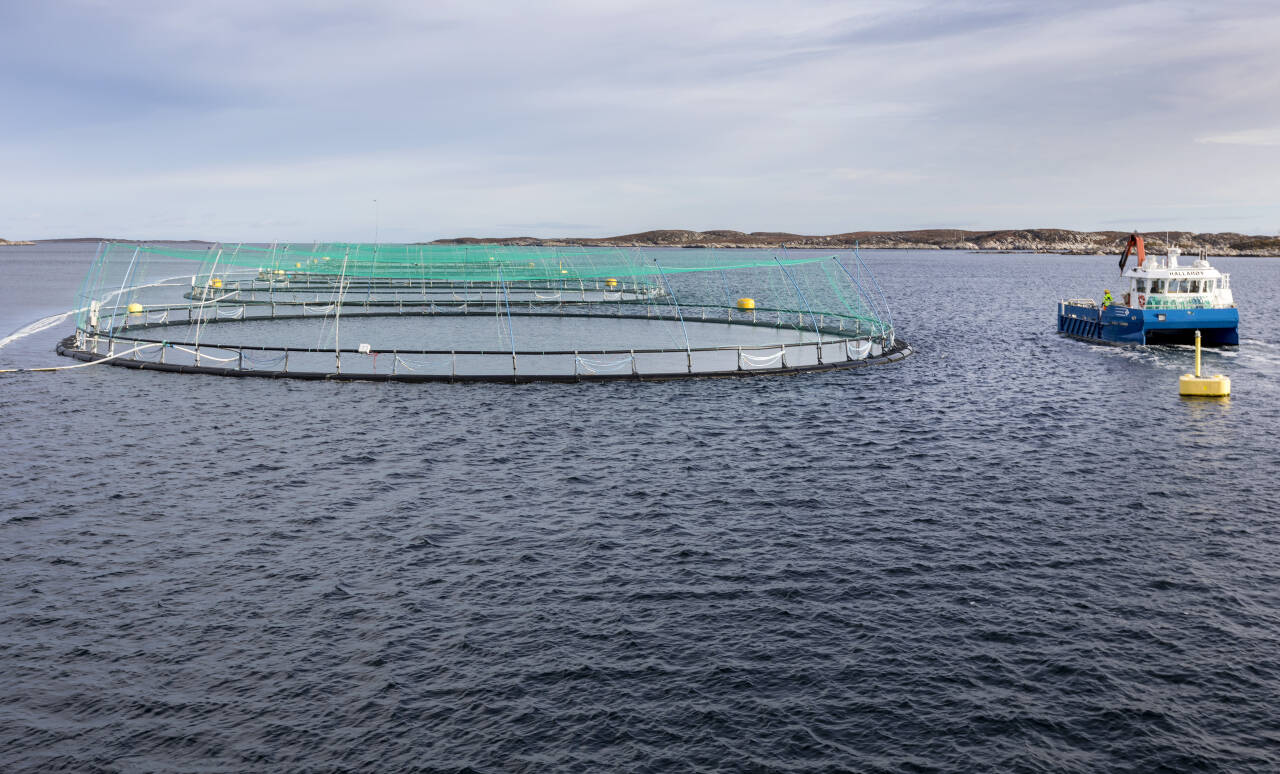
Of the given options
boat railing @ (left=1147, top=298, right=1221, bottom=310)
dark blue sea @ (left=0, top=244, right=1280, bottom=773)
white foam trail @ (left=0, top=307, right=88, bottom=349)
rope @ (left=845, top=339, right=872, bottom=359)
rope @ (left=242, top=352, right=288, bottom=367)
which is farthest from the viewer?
white foam trail @ (left=0, top=307, right=88, bottom=349)

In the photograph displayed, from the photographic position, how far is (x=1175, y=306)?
248ft

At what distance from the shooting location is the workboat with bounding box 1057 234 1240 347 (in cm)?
7425

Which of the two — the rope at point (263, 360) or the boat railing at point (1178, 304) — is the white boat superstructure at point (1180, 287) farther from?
the rope at point (263, 360)

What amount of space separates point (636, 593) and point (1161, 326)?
6769cm

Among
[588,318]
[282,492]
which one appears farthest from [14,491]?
[588,318]

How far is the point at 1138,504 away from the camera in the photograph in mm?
32281

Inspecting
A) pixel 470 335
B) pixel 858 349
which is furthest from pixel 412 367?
pixel 858 349

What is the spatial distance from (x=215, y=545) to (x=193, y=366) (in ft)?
127

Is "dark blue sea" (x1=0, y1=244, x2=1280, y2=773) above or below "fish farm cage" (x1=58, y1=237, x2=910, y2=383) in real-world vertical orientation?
below

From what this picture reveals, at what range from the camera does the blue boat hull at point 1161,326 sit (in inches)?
2921

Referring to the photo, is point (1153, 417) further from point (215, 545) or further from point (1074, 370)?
point (215, 545)

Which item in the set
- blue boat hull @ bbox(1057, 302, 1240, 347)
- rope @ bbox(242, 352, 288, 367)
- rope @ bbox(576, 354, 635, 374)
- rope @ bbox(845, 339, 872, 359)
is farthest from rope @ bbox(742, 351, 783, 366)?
rope @ bbox(242, 352, 288, 367)

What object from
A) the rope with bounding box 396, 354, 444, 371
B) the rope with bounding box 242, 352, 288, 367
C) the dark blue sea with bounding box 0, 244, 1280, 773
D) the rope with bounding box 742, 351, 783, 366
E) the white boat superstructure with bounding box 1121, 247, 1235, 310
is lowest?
the dark blue sea with bounding box 0, 244, 1280, 773

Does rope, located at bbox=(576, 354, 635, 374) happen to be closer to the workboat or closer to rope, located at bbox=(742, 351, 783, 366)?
rope, located at bbox=(742, 351, 783, 366)
